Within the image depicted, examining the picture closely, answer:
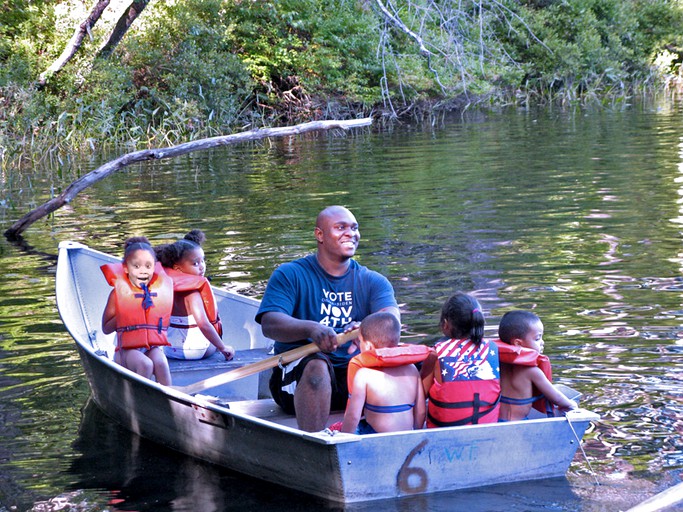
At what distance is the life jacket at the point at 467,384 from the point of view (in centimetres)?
447

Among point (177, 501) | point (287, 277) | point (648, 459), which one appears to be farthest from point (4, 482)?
point (648, 459)

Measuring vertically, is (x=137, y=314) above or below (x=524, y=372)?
above

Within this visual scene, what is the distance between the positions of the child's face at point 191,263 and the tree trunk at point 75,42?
17177 mm

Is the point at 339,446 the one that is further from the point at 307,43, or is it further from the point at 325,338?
the point at 307,43

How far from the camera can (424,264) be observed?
9.20 m

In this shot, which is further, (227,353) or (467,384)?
(227,353)

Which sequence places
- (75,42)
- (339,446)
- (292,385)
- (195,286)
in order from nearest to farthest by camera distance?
1. (339,446)
2. (292,385)
3. (195,286)
4. (75,42)

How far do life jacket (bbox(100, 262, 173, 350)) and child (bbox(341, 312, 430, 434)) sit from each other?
5.28 ft

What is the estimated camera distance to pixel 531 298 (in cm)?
766

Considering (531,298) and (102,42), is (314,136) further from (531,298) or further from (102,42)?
(531,298)

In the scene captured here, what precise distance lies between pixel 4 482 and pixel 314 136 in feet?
70.8

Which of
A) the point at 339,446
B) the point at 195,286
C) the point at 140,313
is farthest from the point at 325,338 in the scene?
the point at 195,286

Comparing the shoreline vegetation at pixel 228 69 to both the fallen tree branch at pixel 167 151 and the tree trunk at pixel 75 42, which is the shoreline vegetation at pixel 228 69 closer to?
the tree trunk at pixel 75 42

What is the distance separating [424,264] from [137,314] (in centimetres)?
399
